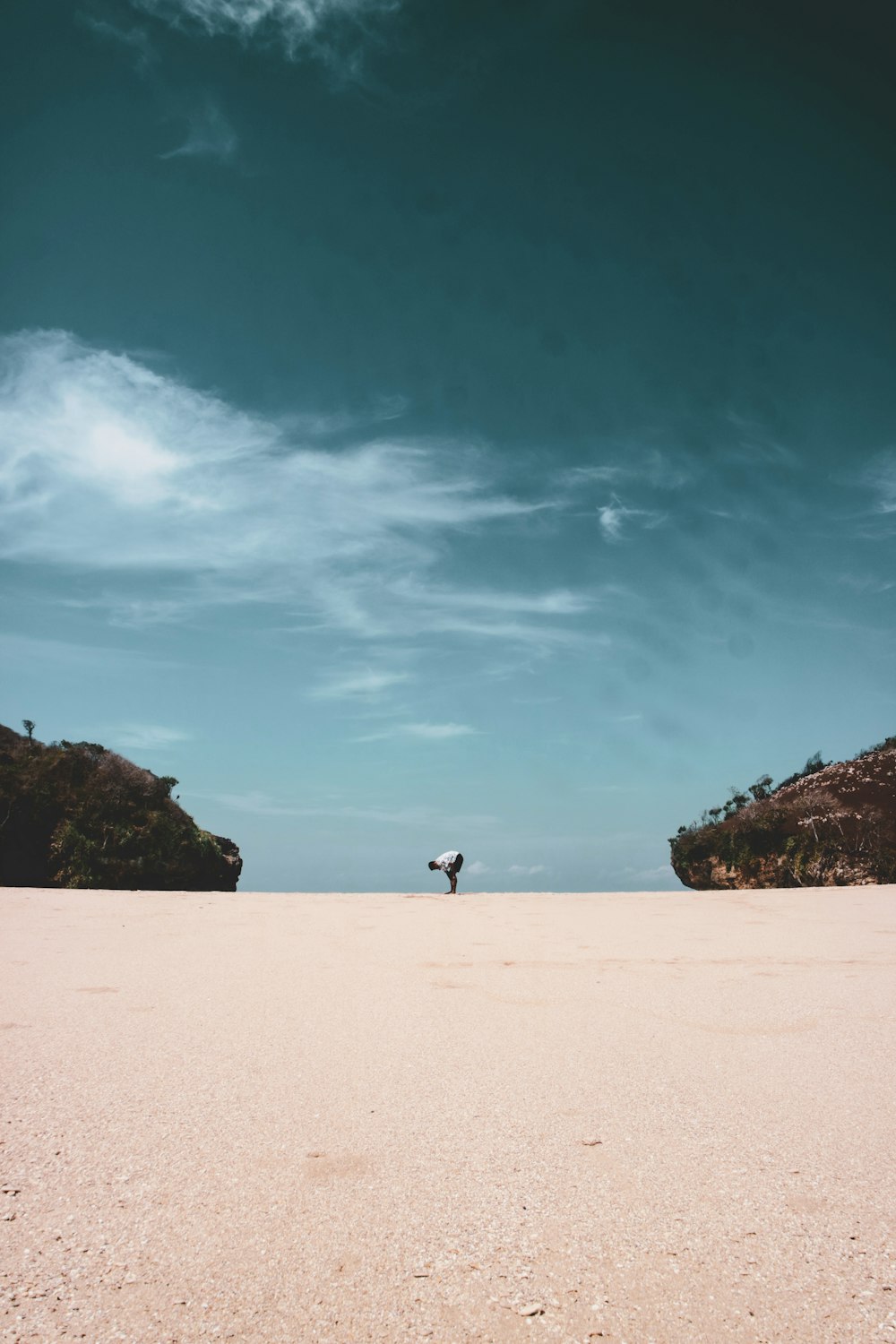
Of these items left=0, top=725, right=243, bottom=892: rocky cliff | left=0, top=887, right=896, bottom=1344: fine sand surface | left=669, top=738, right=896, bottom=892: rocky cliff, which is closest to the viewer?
left=0, top=887, right=896, bottom=1344: fine sand surface

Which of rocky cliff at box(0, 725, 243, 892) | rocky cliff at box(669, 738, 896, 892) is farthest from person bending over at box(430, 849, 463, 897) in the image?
rocky cliff at box(669, 738, 896, 892)

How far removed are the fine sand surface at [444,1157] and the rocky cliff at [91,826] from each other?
7974mm

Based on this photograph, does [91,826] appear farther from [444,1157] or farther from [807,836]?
[807,836]

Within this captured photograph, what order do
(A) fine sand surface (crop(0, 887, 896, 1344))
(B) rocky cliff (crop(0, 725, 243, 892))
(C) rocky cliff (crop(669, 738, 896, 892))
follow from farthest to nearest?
1. (C) rocky cliff (crop(669, 738, 896, 892))
2. (B) rocky cliff (crop(0, 725, 243, 892))
3. (A) fine sand surface (crop(0, 887, 896, 1344))

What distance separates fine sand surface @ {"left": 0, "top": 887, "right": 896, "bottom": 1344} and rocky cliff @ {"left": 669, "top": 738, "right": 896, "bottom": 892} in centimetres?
1311

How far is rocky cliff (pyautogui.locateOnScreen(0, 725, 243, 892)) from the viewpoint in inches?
449

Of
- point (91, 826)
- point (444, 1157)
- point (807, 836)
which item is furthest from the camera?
point (807, 836)

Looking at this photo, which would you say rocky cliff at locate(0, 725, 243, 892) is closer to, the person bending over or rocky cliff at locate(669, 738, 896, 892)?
the person bending over

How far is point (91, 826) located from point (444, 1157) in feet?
38.3

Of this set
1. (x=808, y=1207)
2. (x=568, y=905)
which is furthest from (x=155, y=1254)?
(x=568, y=905)

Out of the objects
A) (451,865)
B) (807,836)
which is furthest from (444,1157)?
(807,836)

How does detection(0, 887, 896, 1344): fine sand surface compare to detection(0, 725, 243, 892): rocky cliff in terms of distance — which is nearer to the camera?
detection(0, 887, 896, 1344): fine sand surface

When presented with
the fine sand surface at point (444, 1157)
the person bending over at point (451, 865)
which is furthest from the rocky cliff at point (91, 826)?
the fine sand surface at point (444, 1157)

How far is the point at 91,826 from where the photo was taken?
12.0 metres
